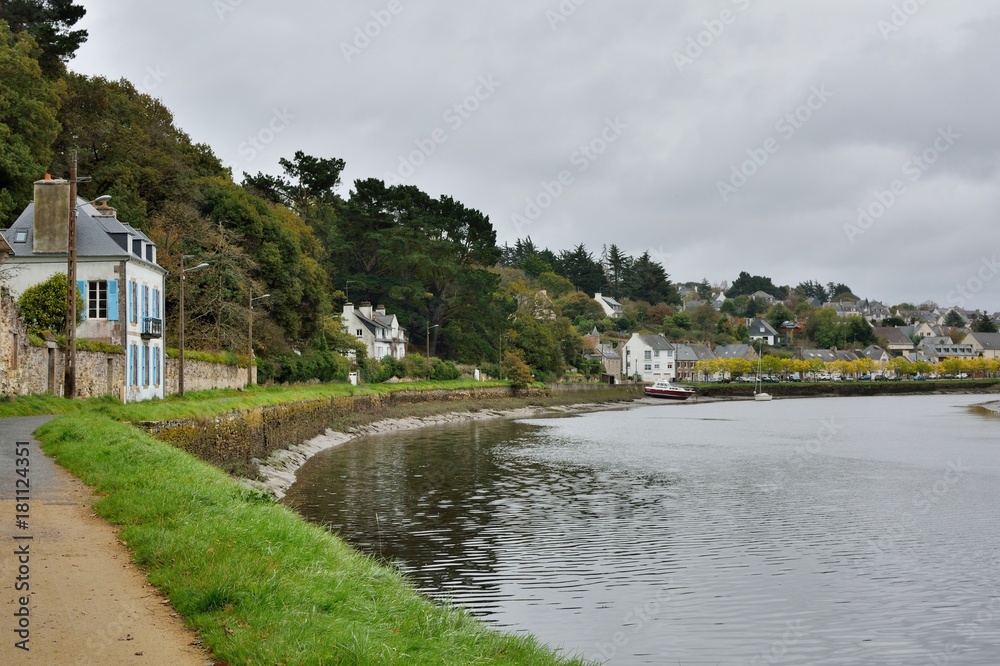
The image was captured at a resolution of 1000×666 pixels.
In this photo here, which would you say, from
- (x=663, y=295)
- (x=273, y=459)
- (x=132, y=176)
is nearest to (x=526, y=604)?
(x=273, y=459)

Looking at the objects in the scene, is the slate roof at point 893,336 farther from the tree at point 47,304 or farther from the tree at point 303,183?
the tree at point 47,304

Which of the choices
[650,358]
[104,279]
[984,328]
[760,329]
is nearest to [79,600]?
[104,279]

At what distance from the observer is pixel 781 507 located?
24.4 m

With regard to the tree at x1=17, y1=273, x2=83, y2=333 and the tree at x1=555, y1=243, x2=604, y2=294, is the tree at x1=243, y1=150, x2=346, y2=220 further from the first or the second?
the tree at x1=555, y1=243, x2=604, y2=294

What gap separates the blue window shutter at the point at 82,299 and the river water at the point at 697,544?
10396 millimetres

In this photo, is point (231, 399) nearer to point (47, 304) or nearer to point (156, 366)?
point (156, 366)

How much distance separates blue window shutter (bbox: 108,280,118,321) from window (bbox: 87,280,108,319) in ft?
0.63

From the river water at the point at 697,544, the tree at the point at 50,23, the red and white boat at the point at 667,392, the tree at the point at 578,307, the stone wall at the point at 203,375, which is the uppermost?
the tree at the point at 50,23

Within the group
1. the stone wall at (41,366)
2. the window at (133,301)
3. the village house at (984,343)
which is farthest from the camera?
the village house at (984,343)

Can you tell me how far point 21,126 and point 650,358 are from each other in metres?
101

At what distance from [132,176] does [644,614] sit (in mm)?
44646

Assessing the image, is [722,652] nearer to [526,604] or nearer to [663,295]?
[526,604]

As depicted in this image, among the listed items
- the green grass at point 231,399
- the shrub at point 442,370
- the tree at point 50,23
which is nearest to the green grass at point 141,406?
the green grass at point 231,399

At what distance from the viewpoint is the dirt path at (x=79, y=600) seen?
22.5 feet
